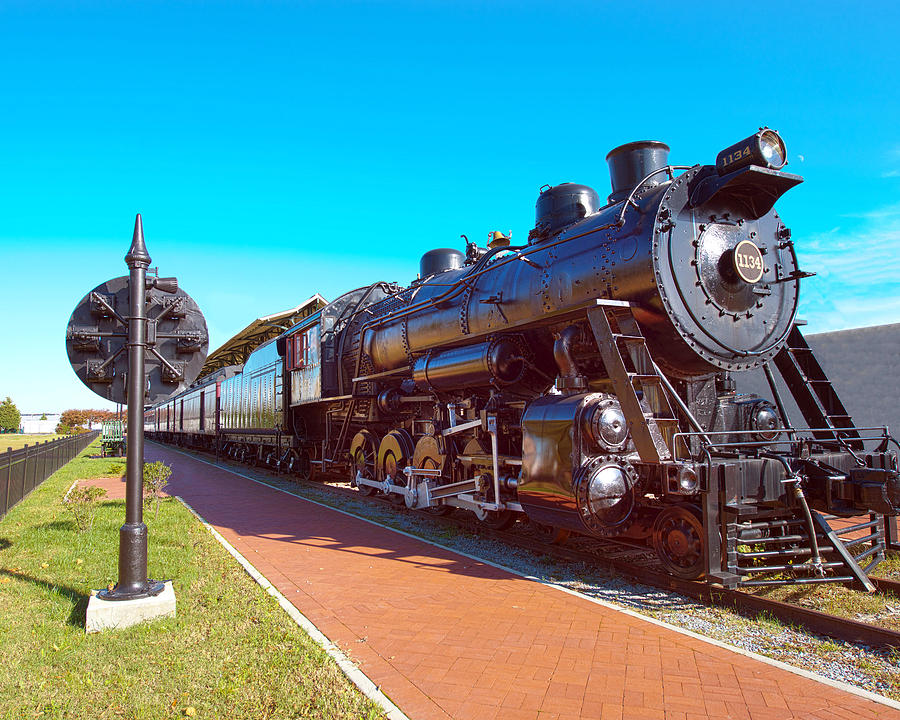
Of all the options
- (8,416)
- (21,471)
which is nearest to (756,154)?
(21,471)

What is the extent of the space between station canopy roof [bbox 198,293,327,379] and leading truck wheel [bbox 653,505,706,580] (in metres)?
25.9

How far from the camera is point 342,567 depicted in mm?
6809

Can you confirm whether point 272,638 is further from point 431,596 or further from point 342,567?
point 342,567

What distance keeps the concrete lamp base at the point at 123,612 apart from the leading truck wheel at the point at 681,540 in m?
4.45

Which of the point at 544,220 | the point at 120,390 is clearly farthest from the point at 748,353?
the point at 120,390

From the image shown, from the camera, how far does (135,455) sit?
17.1 feet

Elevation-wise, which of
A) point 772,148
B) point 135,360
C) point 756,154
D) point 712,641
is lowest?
point 712,641

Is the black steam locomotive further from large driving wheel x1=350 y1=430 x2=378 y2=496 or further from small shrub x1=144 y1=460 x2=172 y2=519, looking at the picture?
small shrub x1=144 y1=460 x2=172 y2=519

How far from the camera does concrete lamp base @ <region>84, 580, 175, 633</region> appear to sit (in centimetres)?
482

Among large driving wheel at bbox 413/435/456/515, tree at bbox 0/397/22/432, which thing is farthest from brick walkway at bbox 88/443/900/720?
tree at bbox 0/397/22/432

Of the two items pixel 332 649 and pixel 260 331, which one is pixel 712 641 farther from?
pixel 260 331

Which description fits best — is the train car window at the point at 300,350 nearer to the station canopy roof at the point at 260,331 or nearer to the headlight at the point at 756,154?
the headlight at the point at 756,154

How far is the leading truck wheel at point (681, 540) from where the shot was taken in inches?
218

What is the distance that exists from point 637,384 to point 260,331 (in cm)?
3313
